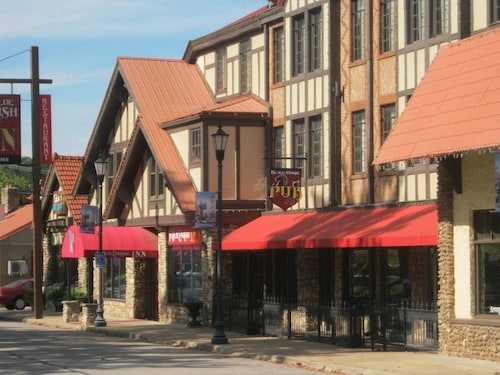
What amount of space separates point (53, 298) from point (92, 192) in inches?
199

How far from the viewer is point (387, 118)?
2839 centimetres

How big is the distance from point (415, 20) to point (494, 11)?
3.13 meters

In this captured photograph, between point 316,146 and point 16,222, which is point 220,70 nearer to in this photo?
point 316,146

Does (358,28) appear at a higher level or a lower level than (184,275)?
higher

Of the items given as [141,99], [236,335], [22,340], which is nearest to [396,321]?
[236,335]

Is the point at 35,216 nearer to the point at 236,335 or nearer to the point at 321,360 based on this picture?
the point at 236,335

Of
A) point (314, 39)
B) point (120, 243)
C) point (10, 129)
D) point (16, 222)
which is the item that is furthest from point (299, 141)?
point (16, 222)

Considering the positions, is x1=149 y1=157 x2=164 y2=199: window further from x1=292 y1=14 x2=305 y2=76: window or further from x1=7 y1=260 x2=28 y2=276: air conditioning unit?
x1=7 y1=260 x2=28 y2=276: air conditioning unit

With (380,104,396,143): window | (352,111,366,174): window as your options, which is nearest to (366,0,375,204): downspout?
(380,104,396,143): window

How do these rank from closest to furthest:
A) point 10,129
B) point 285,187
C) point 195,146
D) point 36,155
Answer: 1. point 285,187
2. point 195,146
3. point 10,129
4. point 36,155

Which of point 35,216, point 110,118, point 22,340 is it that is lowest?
point 22,340

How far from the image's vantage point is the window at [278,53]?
33.8m

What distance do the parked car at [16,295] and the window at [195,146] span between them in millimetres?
19101

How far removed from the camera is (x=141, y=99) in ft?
127
